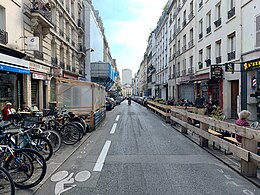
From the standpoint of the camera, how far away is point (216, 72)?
17281mm

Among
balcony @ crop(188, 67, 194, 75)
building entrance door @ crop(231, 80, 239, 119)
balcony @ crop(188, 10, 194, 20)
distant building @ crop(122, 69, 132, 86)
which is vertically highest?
distant building @ crop(122, 69, 132, 86)

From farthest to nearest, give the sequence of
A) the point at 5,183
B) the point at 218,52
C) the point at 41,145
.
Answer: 1. the point at 218,52
2. the point at 41,145
3. the point at 5,183

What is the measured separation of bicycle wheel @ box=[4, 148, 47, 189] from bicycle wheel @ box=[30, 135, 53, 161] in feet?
3.84

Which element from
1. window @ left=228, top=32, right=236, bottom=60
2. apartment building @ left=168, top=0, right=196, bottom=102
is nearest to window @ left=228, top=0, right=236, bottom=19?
window @ left=228, top=32, right=236, bottom=60

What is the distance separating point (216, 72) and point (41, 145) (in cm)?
1440

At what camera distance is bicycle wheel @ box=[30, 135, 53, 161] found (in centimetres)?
578

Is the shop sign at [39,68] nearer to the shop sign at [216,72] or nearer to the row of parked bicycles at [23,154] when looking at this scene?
the row of parked bicycles at [23,154]

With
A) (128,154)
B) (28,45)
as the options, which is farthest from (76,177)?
(28,45)

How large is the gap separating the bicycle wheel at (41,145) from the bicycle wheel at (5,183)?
6.80 feet

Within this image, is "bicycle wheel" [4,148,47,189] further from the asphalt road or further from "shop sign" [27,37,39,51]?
"shop sign" [27,37,39,51]

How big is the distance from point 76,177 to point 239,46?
13.7m

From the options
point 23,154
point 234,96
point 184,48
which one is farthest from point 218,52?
point 23,154

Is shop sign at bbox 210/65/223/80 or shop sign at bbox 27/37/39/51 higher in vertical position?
shop sign at bbox 27/37/39/51

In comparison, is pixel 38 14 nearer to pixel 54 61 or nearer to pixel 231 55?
pixel 54 61
